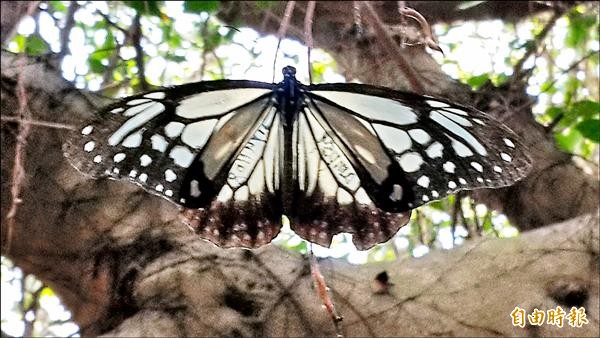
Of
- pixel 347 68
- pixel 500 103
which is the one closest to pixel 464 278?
pixel 500 103

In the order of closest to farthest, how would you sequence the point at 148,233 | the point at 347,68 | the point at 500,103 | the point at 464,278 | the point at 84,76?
1. the point at 464,278
2. the point at 148,233
3. the point at 500,103
4. the point at 347,68
5. the point at 84,76

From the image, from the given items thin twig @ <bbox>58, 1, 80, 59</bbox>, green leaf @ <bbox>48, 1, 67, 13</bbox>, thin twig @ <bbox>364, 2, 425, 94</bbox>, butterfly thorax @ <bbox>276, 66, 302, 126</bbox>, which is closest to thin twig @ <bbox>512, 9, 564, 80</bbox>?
thin twig @ <bbox>364, 2, 425, 94</bbox>

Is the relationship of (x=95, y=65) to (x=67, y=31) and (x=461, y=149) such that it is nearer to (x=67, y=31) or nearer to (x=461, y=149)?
(x=67, y=31)

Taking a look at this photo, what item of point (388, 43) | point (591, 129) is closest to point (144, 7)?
point (388, 43)

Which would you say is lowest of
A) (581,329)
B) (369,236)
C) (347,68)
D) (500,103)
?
(581,329)

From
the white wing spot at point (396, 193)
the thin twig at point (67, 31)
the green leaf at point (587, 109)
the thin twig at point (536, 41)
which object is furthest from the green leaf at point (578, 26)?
the thin twig at point (67, 31)

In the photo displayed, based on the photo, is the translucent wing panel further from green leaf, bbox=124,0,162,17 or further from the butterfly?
green leaf, bbox=124,0,162,17

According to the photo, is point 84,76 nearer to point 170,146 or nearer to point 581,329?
point 170,146
